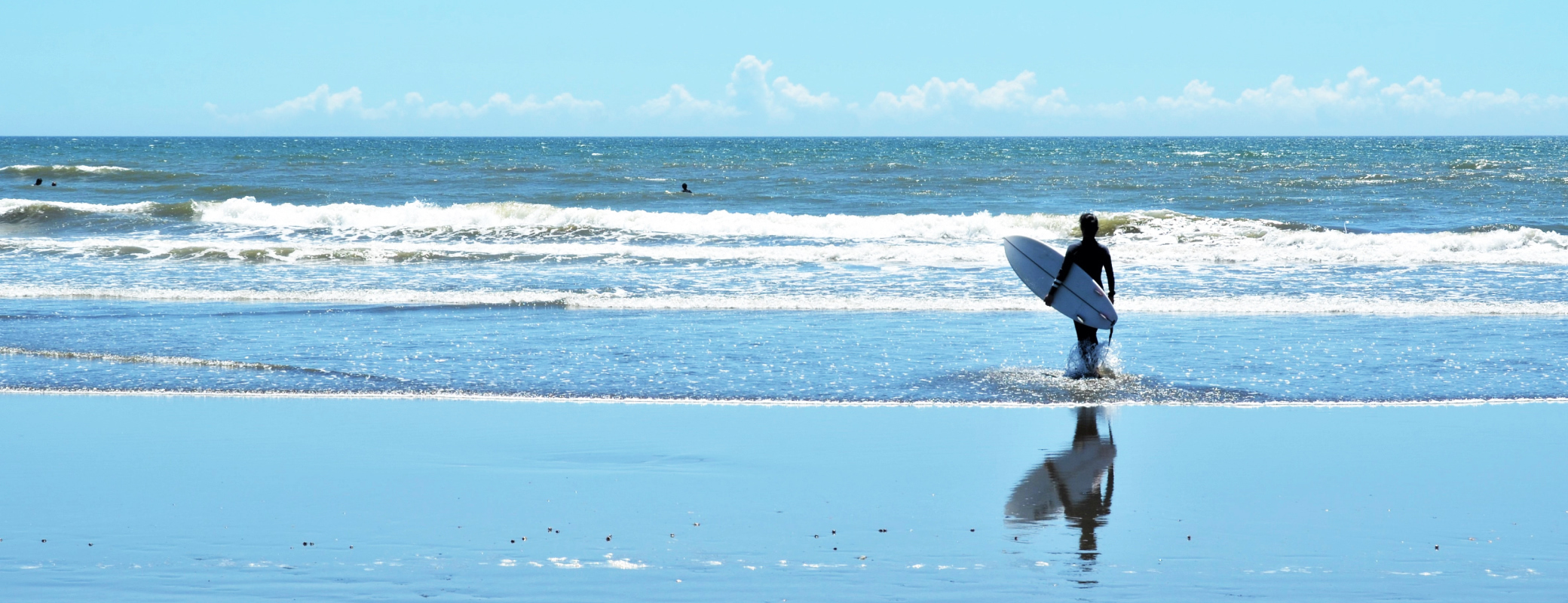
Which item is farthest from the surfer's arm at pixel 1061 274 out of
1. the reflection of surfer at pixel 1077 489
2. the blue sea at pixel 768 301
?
the reflection of surfer at pixel 1077 489

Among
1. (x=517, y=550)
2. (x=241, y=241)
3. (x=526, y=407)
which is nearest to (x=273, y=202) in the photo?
(x=241, y=241)

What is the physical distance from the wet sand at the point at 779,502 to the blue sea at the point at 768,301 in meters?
1.00

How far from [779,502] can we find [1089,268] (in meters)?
4.83

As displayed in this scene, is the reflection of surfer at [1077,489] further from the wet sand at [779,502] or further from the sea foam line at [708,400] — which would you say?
the sea foam line at [708,400]

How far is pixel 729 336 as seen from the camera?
37.9 ft

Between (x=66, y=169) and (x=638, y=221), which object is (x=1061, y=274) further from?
(x=66, y=169)

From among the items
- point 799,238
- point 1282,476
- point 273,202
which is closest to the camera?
point 1282,476

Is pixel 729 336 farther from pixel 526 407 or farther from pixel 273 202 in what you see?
pixel 273 202

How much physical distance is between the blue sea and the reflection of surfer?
1605 mm

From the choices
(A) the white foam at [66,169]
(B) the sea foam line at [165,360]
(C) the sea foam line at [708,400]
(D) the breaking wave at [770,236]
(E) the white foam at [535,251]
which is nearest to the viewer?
(C) the sea foam line at [708,400]

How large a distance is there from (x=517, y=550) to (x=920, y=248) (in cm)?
1592

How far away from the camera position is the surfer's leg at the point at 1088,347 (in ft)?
31.4

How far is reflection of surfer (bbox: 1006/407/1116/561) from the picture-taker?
5.66m

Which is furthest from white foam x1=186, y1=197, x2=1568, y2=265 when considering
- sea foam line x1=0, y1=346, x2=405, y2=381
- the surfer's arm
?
sea foam line x1=0, y1=346, x2=405, y2=381
